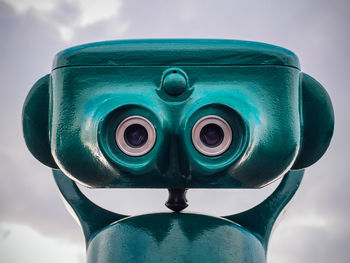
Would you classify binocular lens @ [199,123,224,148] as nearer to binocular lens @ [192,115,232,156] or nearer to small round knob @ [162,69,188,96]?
binocular lens @ [192,115,232,156]

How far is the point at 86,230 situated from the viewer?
8.58 feet

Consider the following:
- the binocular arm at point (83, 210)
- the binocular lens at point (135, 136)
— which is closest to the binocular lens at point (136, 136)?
the binocular lens at point (135, 136)

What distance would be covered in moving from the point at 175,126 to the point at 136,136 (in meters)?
0.14

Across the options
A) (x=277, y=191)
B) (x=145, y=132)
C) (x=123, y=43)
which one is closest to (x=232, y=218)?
(x=277, y=191)

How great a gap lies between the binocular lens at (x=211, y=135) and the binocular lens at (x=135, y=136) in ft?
0.48

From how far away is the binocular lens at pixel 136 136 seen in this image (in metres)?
2.12

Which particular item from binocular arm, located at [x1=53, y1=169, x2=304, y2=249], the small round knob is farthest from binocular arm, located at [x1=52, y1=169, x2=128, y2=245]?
the small round knob

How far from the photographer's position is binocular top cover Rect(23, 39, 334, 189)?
2098 mm

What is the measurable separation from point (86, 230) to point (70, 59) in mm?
759

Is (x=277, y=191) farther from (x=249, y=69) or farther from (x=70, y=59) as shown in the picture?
(x=70, y=59)

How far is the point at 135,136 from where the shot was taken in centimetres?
213

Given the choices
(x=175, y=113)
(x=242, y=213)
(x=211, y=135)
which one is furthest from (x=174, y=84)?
(x=242, y=213)

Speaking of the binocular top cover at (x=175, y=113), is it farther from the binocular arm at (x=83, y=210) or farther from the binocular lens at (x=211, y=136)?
the binocular arm at (x=83, y=210)

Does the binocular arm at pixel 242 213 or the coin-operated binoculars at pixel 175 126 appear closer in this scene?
the coin-operated binoculars at pixel 175 126
